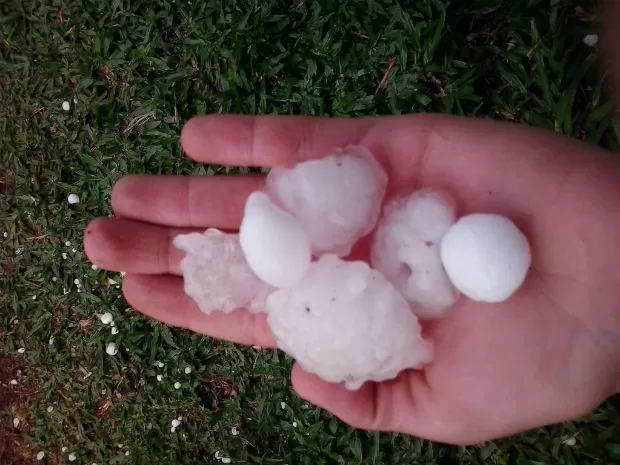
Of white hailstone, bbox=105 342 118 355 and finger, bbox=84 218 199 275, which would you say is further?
white hailstone, bbox=105 342 118 355

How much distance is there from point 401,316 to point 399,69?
1.20 meters

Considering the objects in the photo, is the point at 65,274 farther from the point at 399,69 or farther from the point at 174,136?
the point at 399,69

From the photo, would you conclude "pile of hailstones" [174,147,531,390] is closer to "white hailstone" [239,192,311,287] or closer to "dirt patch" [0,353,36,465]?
"white hailstone" [239,192,311,287]

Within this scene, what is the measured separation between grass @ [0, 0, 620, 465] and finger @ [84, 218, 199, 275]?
64 centimetres

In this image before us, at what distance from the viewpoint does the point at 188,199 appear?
2369mm

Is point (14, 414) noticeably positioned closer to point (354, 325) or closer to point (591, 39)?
point (354, 325)

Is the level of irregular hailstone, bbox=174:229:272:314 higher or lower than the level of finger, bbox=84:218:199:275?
higher

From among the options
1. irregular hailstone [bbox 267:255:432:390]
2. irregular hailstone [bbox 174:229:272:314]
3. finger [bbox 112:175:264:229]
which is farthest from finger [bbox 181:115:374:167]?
irregular hailstone [bbox 267:255:432:390]

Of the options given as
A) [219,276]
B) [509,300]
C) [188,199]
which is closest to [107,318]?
[188,199]

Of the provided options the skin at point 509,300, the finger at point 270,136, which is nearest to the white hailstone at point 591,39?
the skin at point 509,300

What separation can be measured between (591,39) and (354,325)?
149 centimetres

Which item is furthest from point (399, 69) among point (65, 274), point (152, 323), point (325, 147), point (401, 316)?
point (65, 274)

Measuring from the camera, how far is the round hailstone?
1833 mm

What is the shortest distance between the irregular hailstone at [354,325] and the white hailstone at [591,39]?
4.36 ft
